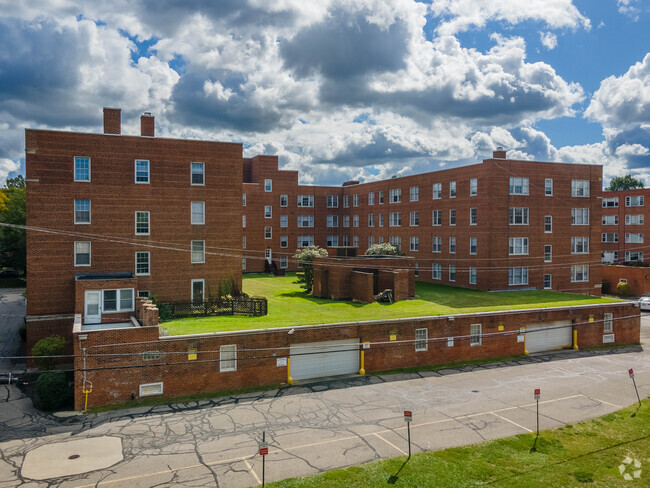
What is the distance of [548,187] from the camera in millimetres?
48406

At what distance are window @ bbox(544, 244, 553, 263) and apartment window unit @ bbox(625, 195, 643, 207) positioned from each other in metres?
29.6

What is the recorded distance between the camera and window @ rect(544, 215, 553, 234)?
4868cm

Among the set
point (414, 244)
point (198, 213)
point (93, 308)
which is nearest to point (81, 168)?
point (198, 213)

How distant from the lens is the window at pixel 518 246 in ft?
155

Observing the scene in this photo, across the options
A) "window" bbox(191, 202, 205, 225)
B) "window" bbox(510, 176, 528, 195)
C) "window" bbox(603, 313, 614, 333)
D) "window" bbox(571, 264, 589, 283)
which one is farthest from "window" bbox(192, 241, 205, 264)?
"window" bbox(571, 264, 589, 283)

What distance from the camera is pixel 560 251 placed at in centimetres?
4947

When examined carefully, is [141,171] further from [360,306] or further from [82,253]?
[360,306]

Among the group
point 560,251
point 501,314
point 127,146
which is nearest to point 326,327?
point 501,314

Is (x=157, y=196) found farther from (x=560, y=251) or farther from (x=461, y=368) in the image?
(x=560, y=251)

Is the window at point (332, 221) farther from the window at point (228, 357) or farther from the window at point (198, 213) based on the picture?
the window at point (228, 357)

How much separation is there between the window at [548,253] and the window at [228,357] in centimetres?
3477

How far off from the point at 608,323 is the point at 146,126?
36496 millimetres

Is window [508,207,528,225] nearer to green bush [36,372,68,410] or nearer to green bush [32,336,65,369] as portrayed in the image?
green bush [32,336,65,369]

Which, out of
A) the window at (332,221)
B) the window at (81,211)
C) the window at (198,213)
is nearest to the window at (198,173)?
the window at (198,213)
